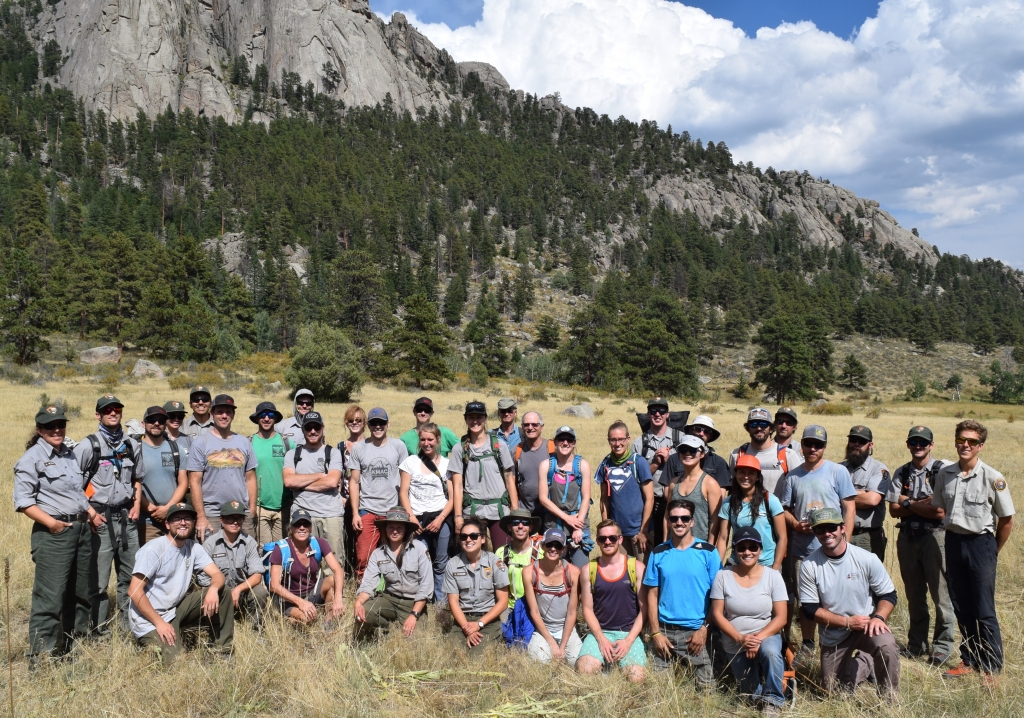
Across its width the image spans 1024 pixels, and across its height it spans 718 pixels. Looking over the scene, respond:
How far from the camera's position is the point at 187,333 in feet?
126

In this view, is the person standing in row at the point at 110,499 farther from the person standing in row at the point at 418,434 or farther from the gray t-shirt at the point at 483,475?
the gray t-shirt at the point at 483,475

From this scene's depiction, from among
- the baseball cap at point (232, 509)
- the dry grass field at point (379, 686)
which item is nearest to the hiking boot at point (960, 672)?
the dry grass field at point (379, 686)

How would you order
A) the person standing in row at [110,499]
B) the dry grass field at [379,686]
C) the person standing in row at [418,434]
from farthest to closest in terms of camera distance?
the person standing in row at [418,434]
the person standing in row at [110,499]
the dry grass field at [379,686]

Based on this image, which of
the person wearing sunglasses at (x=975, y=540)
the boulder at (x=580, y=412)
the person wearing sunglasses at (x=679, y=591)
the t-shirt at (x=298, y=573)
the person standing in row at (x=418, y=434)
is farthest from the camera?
the boulder at (x=580, y=412)

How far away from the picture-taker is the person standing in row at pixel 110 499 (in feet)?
16.2

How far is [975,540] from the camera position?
185 inches

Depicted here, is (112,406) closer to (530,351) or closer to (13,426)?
(13,426)

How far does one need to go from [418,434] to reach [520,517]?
1762mm

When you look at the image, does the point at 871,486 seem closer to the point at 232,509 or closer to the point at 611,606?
the point at 611,606

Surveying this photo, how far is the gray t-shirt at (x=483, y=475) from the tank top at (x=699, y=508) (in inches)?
65.0

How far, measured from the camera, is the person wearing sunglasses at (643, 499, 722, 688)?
4516 millimetres

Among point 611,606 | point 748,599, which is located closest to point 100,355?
point 611,606

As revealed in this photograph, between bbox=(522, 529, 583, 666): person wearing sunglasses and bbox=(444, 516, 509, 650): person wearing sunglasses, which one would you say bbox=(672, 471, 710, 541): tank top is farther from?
bbox=(444, 516, 509, 650): person wearing sunglasses

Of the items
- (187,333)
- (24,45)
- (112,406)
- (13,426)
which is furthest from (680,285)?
(24,45)
